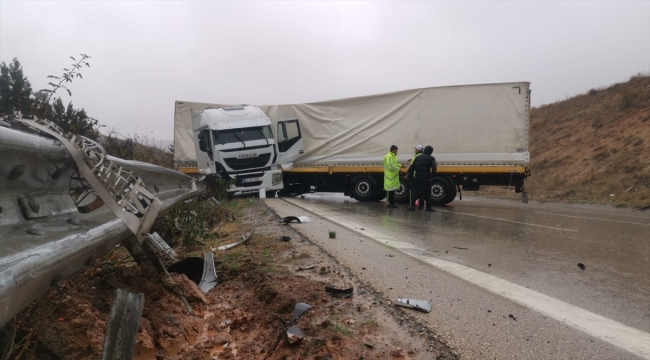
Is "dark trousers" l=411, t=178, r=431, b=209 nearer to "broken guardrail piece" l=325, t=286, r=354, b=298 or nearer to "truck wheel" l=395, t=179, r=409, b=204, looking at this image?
"truck wheel" l=395, t=179, r=409, b=204

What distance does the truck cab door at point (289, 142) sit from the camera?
57.8ft

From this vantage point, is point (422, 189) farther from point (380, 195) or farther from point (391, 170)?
point (380, 195)

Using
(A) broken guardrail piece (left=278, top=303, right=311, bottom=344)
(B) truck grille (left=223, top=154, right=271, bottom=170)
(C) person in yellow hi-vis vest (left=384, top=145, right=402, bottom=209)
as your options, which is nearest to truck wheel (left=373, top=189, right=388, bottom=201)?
(C) person in yellow hi-vis vest (left=384, top=145, right=402, bottom=209)

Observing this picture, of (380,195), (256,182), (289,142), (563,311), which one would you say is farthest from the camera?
(289,142)

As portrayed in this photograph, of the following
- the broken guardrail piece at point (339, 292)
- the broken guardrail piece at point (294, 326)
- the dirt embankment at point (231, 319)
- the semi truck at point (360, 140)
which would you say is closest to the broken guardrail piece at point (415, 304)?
the dirt embankment at point (231, 319)

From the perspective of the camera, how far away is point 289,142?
57.9 ft

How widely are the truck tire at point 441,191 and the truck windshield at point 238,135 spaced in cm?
581

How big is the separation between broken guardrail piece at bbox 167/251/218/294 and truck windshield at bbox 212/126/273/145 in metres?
12.1

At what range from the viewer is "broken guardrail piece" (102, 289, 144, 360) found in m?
2.04

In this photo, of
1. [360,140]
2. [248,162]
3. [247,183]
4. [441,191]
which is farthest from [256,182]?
[441,191]

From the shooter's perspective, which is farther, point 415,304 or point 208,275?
point 208,275

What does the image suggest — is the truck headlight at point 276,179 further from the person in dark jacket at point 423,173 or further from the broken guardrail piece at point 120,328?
the broken guardrail piece at point 120,328

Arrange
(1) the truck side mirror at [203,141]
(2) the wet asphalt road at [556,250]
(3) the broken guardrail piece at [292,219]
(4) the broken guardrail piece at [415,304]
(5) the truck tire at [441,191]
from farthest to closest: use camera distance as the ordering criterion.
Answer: (1) the truck side mirror at [203,141], (5) the truck tire at [441,191], (3) the broken guardrail piece at [292,219], (2) the wet asphalt road at [556,250], (4) the broken guardrail piece at [415,304]

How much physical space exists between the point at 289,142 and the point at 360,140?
2.59 metres
